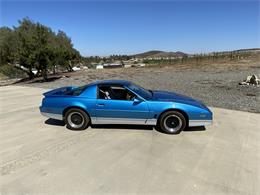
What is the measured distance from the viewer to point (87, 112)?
5.59 metres

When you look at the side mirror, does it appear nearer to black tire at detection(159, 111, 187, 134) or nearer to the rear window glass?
black tire at detection(159, 111, 187, 134)

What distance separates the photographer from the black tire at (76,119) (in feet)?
18.5

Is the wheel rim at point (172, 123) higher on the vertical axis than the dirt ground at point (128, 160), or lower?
higher

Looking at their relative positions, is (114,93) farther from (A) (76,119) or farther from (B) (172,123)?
(B) (172,123)

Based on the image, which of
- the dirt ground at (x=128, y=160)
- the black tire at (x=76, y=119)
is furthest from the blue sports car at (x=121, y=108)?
the dirt ground at (x=128, y=160)

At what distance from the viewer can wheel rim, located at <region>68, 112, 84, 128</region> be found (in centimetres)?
568

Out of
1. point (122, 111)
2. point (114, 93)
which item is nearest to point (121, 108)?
point (122, 111)

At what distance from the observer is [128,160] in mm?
4094

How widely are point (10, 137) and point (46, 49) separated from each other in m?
13.5

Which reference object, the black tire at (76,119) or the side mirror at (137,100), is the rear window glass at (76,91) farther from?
the side mirror at (137,100)

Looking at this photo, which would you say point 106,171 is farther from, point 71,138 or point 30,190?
point 71,138

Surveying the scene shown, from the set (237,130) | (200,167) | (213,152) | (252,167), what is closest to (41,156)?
(200,167)

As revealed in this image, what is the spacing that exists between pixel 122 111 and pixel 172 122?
118 centimetres

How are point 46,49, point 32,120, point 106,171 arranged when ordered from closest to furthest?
point 106,171, point 32,120, point 46,49
